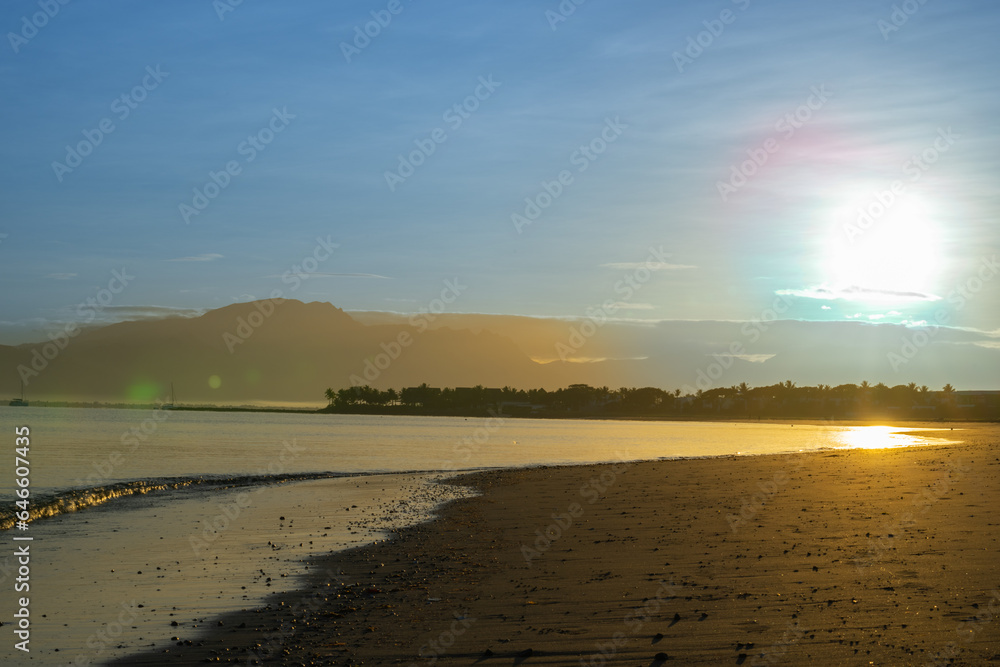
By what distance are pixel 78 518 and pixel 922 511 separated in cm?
2292

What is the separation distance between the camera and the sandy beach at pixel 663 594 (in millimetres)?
8312

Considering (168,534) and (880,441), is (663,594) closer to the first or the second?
(168,534)

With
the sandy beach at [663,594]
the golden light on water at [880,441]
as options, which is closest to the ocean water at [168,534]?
the sandy beach at [663,594]

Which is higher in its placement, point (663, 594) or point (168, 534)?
point (663, 594)

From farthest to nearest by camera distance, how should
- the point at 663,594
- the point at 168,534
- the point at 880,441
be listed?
the point at 880,441 → the point at 168,534 → the point at 663,594

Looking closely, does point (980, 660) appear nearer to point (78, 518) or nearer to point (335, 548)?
point (335, 548)

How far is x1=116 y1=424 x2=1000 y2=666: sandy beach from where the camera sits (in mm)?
8312

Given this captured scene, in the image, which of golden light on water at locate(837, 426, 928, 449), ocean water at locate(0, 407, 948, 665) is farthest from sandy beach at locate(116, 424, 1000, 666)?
golden light on water at locate(837, 426, 928, 449)

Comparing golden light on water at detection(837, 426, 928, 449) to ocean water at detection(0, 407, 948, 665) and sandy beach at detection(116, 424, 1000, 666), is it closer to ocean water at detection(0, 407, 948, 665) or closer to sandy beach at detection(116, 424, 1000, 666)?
ocean water at detection(0, 407, 948, 665)

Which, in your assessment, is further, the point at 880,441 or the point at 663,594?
the point at 880,441

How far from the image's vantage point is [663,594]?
10547 mm

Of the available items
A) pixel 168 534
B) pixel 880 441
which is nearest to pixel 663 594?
pixel 168 534

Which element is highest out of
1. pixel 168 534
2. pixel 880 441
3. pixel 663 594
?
pixel 663 594

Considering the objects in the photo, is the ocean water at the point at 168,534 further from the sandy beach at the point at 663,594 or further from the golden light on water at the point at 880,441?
the golden light on water at the point at 880,441
